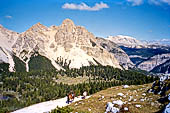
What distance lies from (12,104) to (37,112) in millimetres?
129792

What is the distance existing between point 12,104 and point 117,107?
173m

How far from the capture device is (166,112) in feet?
89.0

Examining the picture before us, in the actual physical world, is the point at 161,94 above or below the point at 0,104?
above

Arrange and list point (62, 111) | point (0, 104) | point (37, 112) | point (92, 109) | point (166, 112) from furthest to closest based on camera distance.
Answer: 1. point (0, 104)
2. point (37, 112)
3. point (92, 109)
4. point (62, 111)
5. point (166, 112)

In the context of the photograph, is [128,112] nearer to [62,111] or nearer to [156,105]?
[156,105]

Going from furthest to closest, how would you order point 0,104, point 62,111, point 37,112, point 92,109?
point 0,104 → point 37,112 → point 92,109 → point 62,111

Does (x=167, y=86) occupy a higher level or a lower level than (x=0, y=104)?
higher

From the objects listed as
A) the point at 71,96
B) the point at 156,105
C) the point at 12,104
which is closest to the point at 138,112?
the point at 156,105

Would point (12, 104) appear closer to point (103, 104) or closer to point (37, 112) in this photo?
point (37, 112)

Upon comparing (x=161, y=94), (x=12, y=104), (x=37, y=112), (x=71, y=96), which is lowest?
(x=12, y=104)

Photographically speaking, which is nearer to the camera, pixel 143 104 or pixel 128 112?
pixel 128 112

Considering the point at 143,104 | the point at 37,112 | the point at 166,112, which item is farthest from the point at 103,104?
the point at 37,112

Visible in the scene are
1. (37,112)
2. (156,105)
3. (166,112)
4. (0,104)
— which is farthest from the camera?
(0,104)

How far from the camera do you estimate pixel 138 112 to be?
38906 mm
